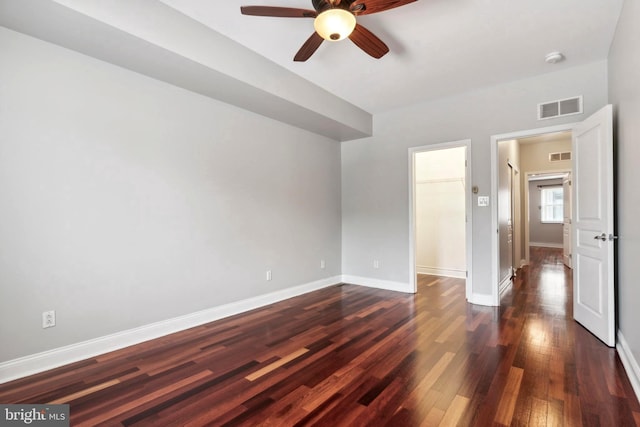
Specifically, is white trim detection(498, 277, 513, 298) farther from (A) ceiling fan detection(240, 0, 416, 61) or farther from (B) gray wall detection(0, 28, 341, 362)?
(A) ceiling fan detection(240, 0, 416, 61)

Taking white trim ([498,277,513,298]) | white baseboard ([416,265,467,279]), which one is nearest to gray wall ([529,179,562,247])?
white trim ([498,277,513,298])

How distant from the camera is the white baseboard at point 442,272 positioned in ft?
18.8

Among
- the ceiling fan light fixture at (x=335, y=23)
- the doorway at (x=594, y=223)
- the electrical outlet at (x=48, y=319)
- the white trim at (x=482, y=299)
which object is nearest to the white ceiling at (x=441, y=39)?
the ceiling fan light fixture at (x=335, y=23)

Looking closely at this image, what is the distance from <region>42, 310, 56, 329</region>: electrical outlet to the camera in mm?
2383

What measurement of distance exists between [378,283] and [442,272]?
165 cm

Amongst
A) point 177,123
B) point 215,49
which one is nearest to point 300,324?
point 177,123

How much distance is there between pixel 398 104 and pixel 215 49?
281cm

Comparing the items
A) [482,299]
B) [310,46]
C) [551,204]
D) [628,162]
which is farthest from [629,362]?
[551,204]

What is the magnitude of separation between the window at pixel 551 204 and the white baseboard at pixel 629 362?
10.4 m

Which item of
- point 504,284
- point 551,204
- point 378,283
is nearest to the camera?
point 504,284

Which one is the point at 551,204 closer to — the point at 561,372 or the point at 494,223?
the point at 494,223

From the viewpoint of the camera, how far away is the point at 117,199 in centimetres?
277

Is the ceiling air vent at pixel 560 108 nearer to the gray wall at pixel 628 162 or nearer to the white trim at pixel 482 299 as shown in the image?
the gray wall at pixel 628 162

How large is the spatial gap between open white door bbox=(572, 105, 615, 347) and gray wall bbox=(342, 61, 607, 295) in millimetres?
637
